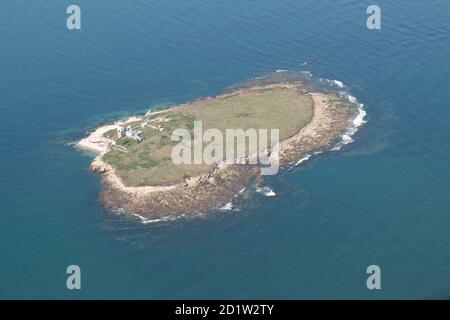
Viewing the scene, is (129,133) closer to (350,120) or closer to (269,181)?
(269,181)

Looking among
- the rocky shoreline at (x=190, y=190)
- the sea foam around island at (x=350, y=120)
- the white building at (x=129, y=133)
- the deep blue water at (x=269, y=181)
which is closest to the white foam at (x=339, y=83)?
the sea foam around island at (x=350, y=120)

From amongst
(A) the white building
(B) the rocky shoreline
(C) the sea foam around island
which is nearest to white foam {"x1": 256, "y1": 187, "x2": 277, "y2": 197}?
(B) the rocky shoreline

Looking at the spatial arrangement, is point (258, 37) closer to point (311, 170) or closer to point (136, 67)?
point (136, 67)

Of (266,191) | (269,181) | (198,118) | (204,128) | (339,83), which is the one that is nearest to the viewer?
(266,191)

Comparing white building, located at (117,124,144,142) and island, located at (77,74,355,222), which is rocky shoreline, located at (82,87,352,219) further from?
white building, located at (117,124,144,142)

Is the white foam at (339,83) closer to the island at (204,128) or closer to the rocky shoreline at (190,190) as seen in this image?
the island at (204,128)

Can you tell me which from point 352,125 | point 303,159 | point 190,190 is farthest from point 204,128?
point 352,125
